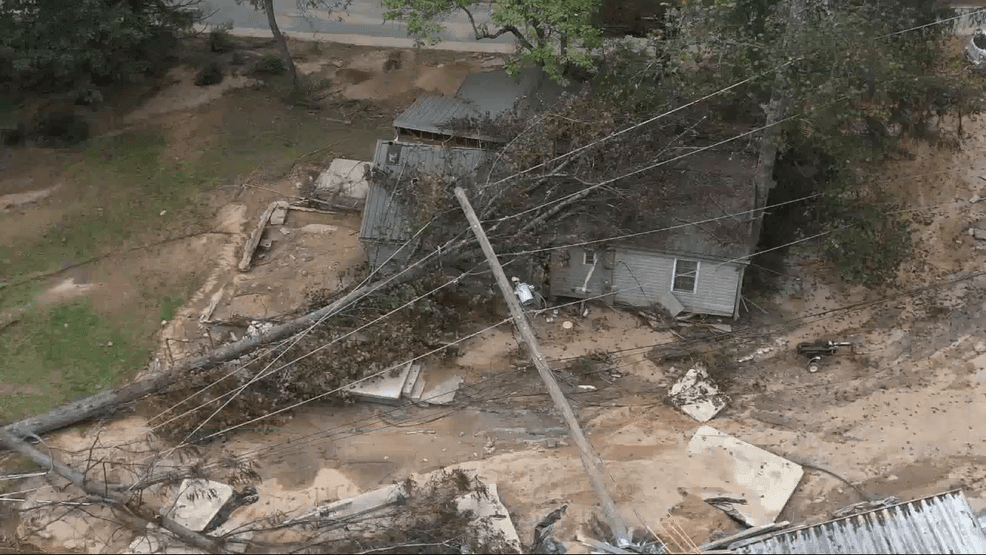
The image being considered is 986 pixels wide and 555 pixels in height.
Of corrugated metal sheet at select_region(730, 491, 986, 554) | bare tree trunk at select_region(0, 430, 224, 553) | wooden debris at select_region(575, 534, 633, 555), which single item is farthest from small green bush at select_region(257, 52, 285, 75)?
corrugated metal sheet at select_region(730, 491, 986, 554)

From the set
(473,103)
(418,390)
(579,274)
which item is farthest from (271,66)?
(418,390)

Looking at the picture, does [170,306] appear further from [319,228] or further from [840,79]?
[840,79]

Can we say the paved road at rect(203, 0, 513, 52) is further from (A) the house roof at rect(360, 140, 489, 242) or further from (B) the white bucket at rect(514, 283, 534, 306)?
(B) the white bucket at rect(514, 283, 534, 306)

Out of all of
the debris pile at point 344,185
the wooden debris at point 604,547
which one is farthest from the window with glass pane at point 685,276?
the debris pile at point 344,185

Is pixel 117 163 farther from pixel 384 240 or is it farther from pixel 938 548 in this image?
pixel 938 548

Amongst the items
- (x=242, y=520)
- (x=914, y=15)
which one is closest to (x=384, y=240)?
(x=242, y=520)
